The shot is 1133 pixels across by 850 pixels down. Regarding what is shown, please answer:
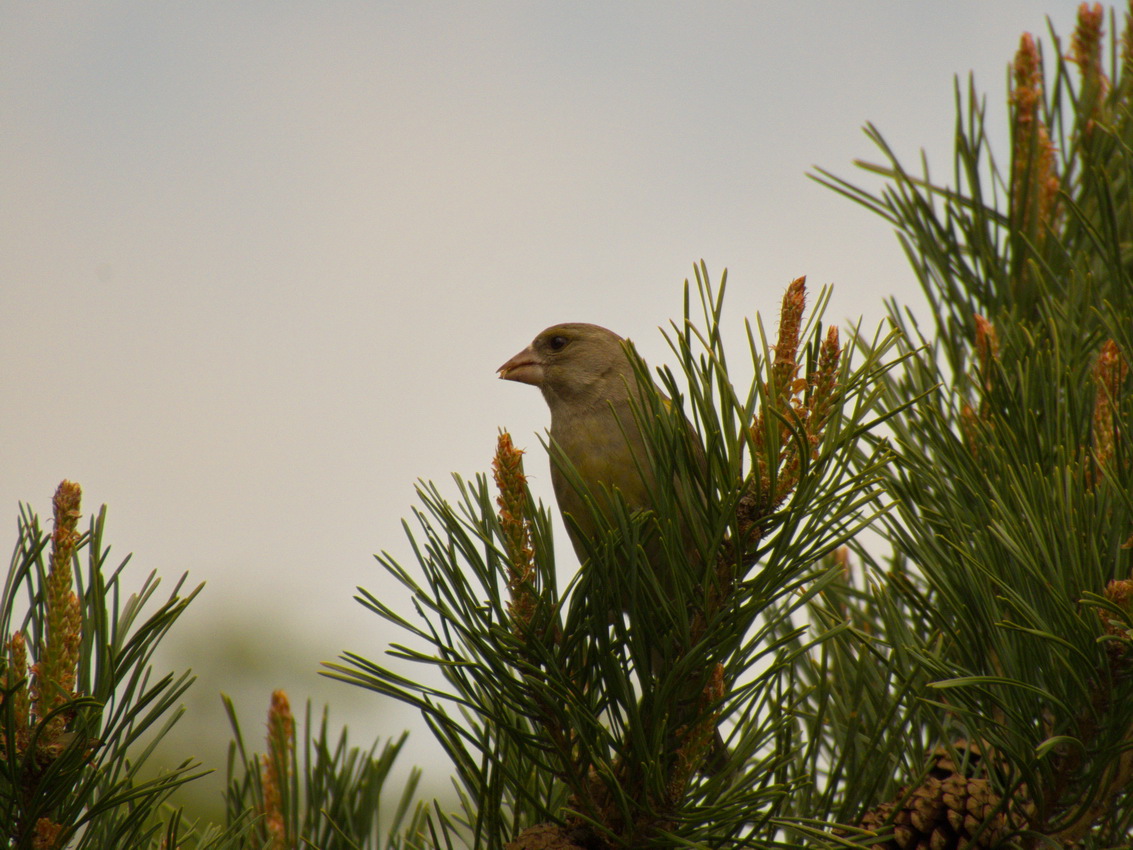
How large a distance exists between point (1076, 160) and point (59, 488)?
72.3 inches

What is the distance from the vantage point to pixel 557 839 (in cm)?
137

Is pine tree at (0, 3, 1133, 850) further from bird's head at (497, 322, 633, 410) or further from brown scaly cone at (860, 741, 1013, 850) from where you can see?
bird's head at (497, 322, 633, 410)

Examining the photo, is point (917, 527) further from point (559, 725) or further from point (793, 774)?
point (559, 725)

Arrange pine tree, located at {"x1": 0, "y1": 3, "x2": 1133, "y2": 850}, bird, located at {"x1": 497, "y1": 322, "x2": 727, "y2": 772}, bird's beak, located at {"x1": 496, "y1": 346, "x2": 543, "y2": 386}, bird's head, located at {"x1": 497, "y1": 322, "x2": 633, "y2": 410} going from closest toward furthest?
pine tree, located at {"x1": 0, "y1": 3, "x2": 1133, "y2": 850} → bird, located at {"x1": 497, "y1": 322, "x2": 727, "y2": 772} → bird's head, located at {"x1": 497, "y1": 322, "x2": 633, "y2": 410} → bird's beak, located at {"x1": 496, "y1": 346, "x2": 543, "y2": 386}

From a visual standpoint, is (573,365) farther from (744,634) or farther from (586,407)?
(744,634)

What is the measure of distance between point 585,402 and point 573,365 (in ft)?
0.58

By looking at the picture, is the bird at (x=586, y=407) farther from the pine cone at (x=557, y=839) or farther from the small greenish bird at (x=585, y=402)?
the pine cone at (x=557, y=839)

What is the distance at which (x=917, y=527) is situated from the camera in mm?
1573

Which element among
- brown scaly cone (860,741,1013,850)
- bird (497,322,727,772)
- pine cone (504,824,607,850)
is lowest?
pine cone (504,824,607,850)

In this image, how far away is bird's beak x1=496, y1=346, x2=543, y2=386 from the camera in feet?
9.64

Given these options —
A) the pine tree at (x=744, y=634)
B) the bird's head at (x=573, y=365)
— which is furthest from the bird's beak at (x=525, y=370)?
the pine tree at (x=744, y=634)

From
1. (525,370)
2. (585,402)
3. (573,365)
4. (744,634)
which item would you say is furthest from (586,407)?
(744,634)

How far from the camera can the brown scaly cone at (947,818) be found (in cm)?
137

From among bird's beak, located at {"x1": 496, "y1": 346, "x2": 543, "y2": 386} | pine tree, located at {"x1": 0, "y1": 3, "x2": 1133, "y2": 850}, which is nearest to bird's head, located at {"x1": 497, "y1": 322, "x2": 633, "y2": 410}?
bird's beak, located at {"x1": 496, "y1": 346, "x2": 543, "y2": 386}
